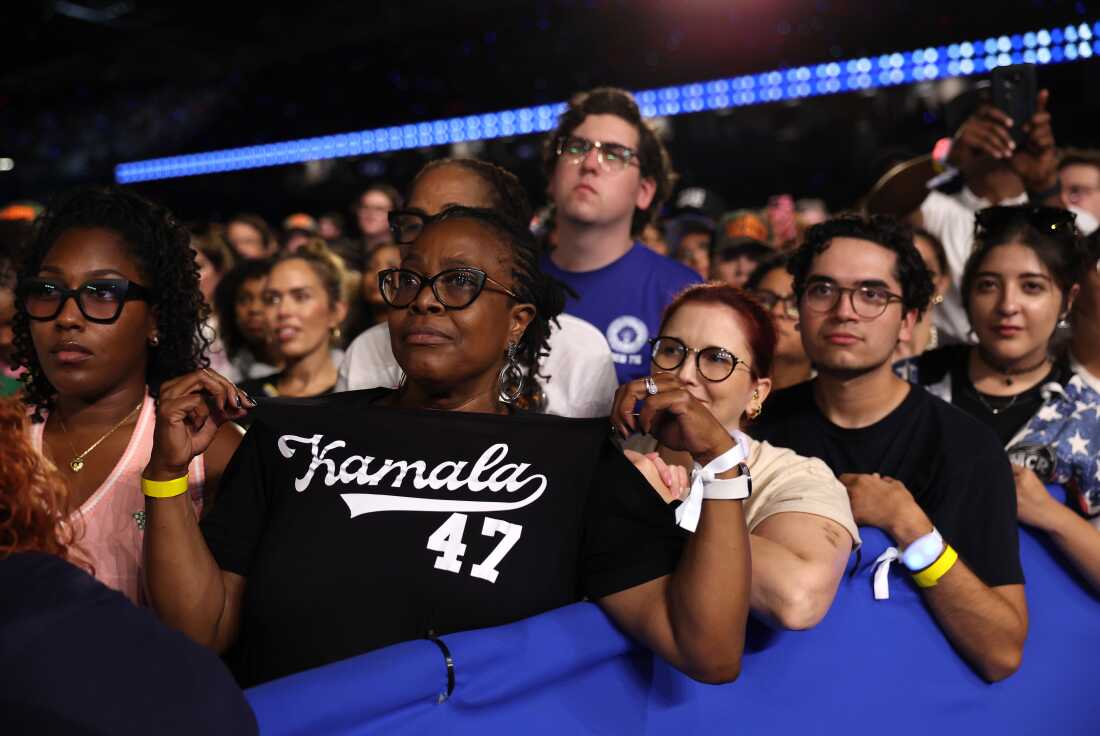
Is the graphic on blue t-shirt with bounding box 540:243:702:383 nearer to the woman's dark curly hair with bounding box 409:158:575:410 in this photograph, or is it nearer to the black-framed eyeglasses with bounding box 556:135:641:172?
the black-framed eyeglasses with bounding box 556:135:641:172

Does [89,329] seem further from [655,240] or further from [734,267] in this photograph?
[655,240]

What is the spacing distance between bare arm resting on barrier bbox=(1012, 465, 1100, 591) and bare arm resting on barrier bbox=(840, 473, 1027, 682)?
0.25 m

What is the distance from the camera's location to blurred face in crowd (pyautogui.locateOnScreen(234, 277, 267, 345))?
420 cm

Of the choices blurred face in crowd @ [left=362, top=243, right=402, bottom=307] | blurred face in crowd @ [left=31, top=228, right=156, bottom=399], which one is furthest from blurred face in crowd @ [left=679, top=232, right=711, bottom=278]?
blurred face in crowd @ [left=31, top=228, right=156, bottom=399]

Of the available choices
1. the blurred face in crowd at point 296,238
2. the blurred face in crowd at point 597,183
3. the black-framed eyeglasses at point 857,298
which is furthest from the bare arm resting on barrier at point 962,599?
the blurred face in crowd at point 296,238

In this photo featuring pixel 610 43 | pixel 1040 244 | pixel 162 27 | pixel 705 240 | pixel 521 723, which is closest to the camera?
pixel 521 723

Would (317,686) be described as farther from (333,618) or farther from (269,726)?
(333,618)

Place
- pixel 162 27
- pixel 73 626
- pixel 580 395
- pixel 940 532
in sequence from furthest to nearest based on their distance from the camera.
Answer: pixel 162 27 < pixel 580 395 < pixel 940 532 < pixel 73 626

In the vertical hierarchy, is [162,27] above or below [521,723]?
above

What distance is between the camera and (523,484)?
1.69m

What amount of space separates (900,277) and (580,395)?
811mm

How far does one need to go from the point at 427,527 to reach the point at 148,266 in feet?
2.80

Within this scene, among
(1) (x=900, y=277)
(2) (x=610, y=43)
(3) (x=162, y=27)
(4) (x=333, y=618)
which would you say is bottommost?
(4) (x=333, y=618)

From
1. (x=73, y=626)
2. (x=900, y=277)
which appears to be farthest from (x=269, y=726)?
(x=900, y=277)
